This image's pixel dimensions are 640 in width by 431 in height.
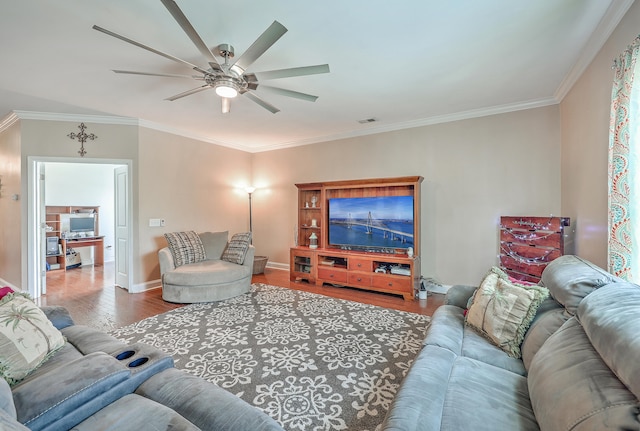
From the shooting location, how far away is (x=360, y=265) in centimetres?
440

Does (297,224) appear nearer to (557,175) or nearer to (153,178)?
(153,178)

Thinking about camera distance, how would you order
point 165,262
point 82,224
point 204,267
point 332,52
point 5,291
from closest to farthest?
Answer: point 5,291 < point 332,52 < point 165,262 < point 204,267 < point 82,224

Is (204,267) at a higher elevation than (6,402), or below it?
below

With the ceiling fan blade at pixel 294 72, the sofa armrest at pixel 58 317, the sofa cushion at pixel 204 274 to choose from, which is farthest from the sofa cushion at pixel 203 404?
the sofa cushion at pixel 204 274

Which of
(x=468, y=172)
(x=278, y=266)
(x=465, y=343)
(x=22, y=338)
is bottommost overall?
(x=278, y=266)

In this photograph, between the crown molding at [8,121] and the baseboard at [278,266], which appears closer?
the crown molding at [8,121]

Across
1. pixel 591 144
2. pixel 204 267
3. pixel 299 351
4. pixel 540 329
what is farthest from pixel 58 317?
pixel 591 144

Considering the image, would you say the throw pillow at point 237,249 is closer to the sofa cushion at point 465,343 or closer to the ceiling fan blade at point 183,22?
the ceiling fan blade at point 183,22

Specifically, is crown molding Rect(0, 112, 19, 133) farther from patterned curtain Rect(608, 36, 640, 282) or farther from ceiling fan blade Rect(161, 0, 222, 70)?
patterned curtain Rect(608, 36, 640, 282)

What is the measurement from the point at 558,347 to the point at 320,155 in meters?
4.61

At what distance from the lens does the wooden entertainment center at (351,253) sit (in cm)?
409

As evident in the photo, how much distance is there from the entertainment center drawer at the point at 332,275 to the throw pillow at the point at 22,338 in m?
3.49

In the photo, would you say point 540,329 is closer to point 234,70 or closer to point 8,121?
point 234,70

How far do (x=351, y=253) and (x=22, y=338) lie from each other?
3.73 meters
